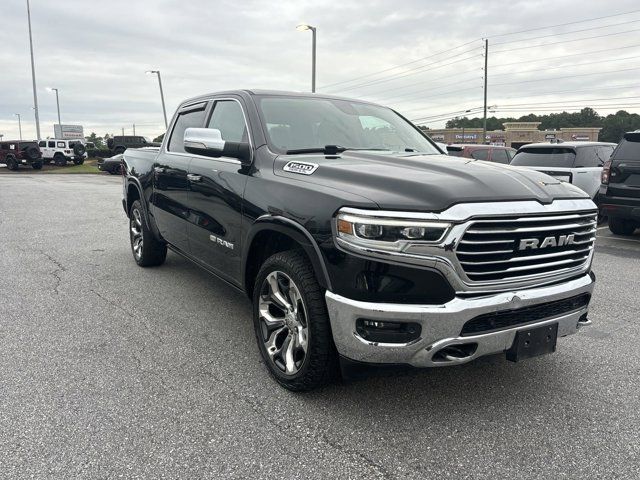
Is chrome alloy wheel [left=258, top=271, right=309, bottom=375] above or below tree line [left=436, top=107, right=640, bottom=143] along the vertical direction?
below

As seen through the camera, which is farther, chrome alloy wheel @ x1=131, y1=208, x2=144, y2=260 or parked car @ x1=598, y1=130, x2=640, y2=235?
parked car @ x1=598, y1=130, x2=640, y2=235

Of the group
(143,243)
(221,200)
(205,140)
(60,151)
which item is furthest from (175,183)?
(60,151)

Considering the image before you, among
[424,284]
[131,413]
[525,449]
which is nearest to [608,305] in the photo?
[525,449]

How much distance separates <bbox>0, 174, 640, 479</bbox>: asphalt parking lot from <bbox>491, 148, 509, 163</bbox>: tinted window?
31.2 ft

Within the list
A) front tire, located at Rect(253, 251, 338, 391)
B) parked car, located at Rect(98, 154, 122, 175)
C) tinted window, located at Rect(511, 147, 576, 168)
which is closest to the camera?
front tire, located at Rect(253, 251, 338, 391)

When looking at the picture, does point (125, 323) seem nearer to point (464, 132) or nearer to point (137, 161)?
point (137, 161)

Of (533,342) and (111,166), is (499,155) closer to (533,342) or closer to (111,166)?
(533,342)

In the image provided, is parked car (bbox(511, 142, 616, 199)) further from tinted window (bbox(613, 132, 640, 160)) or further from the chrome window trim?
the chrome window trim

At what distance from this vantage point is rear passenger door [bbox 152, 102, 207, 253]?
15.0 feet

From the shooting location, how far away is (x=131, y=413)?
9.41 feet

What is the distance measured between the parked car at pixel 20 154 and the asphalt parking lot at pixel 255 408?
31667 mm

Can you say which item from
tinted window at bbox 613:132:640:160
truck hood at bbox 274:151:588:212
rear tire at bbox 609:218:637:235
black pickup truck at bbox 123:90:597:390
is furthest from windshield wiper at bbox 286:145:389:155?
rear tire at bbox 609:218:637:235

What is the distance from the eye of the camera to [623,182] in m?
7.80

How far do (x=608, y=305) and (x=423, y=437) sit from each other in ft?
10.4
